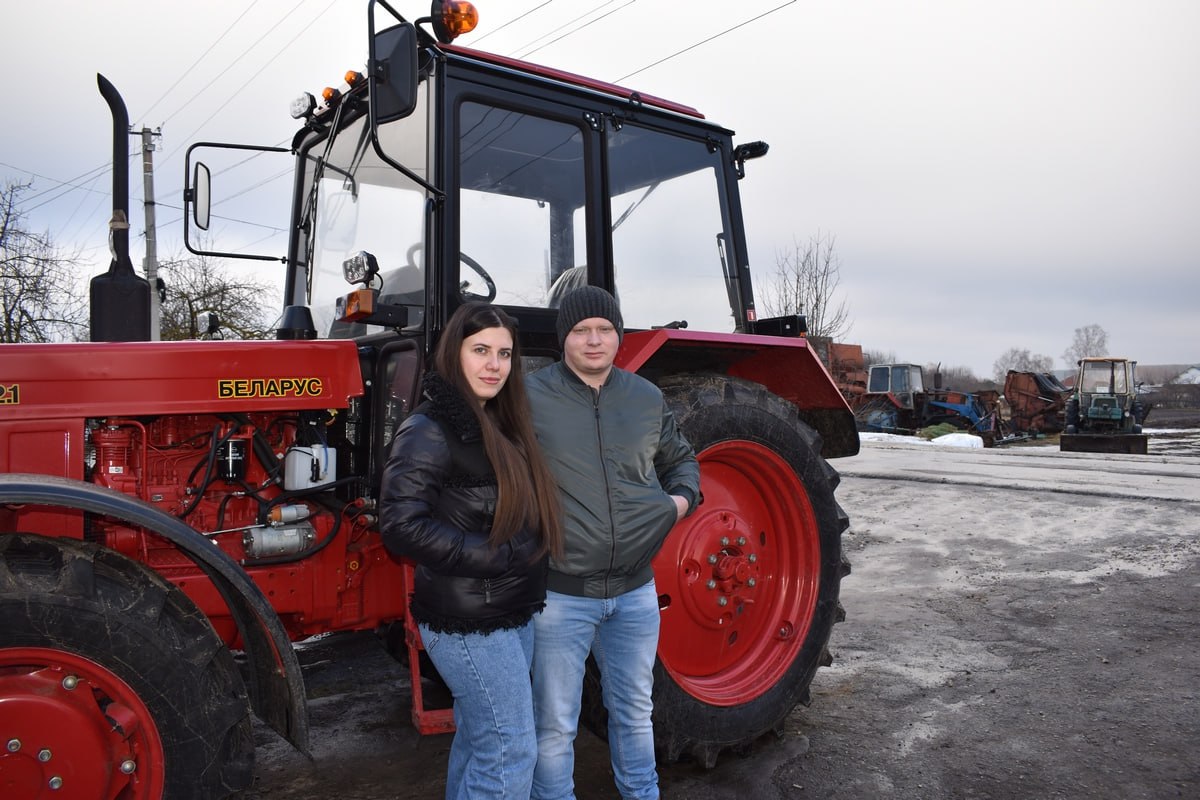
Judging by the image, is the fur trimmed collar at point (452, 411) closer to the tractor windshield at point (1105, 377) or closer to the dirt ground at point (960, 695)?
the dirt ground at point (960, 695)

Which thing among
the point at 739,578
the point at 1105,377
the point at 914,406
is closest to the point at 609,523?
the point at 739,578

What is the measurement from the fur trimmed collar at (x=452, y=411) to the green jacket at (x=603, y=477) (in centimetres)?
25

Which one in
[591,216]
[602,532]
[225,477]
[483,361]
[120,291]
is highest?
[591,216]

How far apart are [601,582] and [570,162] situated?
1619mm

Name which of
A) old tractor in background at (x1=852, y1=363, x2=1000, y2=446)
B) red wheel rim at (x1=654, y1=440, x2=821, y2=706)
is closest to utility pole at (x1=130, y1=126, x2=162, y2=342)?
red wheel rim at (x1=654, y1=440, x2=821, y2=706)

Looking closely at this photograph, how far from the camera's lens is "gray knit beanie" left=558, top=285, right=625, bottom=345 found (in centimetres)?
231

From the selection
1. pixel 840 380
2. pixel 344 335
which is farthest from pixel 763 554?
pixel 840 380

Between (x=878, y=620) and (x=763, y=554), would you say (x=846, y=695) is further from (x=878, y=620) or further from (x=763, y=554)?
(x=878, y=620)

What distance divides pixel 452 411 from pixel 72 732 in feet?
3.66

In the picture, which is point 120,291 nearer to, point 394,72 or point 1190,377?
point 394,72

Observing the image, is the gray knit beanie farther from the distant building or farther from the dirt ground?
the distant building

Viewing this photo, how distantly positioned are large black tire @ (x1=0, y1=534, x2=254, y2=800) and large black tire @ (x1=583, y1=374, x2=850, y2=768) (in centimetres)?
110

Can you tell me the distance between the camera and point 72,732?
1.91 metres

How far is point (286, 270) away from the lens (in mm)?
3535
